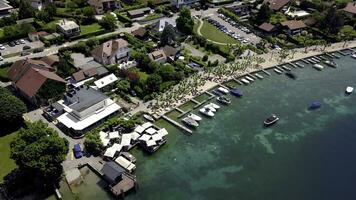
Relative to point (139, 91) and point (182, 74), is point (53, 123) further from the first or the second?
point (182, 74)

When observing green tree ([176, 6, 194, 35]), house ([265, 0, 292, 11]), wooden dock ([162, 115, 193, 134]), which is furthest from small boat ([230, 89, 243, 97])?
house ([265, 0, 292, 11])

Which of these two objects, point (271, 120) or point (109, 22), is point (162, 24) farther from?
point (271, 120)

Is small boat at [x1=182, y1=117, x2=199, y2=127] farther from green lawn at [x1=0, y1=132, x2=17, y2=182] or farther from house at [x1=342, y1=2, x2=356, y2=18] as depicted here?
house at [x1=342, y1=2, x2=356, y2=18]

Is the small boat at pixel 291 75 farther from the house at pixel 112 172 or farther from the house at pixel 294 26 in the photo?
the house at pixel 112 172

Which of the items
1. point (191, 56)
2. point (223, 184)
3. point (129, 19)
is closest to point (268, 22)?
point (191, 56)

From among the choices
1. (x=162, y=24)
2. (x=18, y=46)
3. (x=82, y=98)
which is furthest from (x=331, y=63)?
(x=18, y=46)
